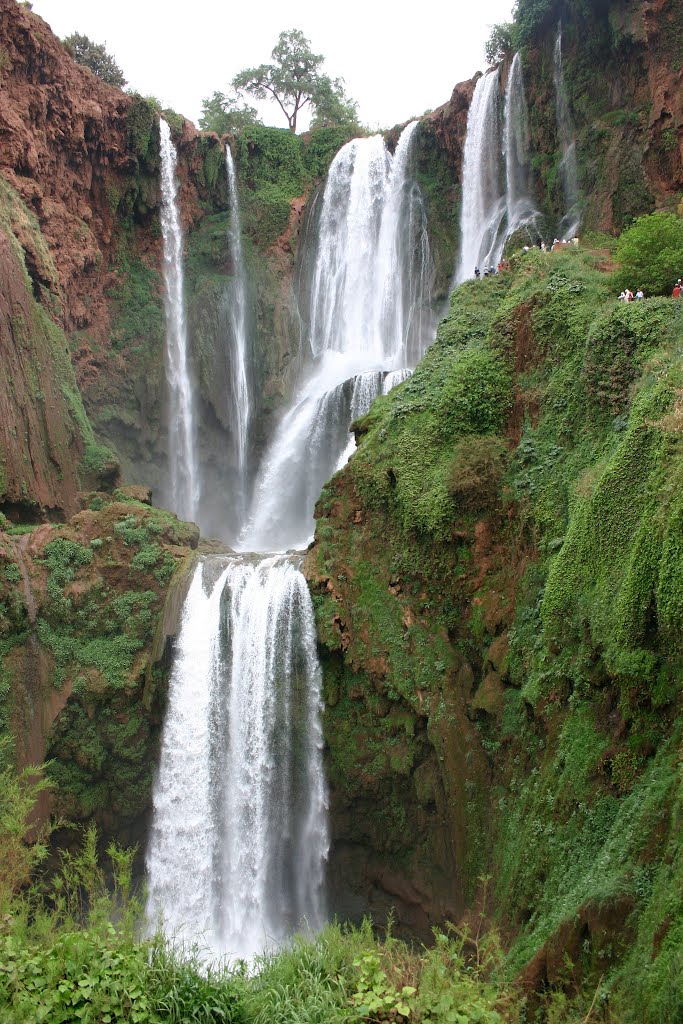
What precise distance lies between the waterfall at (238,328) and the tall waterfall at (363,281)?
1.41 m

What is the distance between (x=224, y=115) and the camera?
40375 millimetres

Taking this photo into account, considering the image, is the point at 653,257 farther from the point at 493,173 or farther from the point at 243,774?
the point at 243,774

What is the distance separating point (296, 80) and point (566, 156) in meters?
23.8

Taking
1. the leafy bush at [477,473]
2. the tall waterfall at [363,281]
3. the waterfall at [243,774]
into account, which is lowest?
the waterfall at [243,774]

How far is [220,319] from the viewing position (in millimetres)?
31656

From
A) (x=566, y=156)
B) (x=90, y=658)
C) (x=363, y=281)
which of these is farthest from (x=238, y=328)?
(x=90, y=658)

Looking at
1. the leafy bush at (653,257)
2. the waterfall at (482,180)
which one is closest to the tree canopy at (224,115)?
the waterfall at (482,180)

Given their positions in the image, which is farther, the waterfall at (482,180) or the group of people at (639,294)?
the waterfall at (482,180)

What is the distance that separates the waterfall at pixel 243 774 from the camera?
51.3 feet

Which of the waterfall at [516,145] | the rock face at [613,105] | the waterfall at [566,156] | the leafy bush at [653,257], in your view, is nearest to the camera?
the leafy bush at [653,257]

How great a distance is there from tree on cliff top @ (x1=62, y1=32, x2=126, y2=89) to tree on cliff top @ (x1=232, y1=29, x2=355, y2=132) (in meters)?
12.0

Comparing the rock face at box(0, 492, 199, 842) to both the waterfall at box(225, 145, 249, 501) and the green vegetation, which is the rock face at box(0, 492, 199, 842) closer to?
the green vegetation

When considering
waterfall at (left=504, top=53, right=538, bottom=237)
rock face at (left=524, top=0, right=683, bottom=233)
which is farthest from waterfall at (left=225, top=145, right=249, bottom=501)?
rock face at (left=524, top=0, right=683, bottom=233)

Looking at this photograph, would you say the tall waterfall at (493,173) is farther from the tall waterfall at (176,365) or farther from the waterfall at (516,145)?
the tall waterfall at (176,365)
